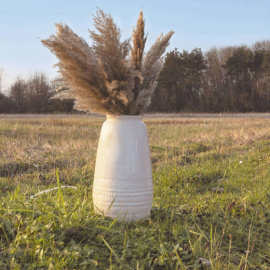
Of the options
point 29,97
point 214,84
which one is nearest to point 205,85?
point 214,84

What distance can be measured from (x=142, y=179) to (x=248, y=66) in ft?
109

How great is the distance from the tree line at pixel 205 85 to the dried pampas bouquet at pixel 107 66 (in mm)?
28993

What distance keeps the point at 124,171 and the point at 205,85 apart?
32393 mm

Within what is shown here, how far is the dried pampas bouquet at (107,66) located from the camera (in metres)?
2.20

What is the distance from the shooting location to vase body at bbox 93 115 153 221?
2273 mm

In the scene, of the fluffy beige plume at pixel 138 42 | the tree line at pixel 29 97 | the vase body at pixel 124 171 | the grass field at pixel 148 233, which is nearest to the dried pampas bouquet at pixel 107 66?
the fluffy beige plume at pixel 138 42

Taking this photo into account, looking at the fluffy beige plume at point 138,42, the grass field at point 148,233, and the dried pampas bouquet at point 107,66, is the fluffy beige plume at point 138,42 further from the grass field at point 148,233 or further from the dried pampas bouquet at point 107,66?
the grass field at point 148,233

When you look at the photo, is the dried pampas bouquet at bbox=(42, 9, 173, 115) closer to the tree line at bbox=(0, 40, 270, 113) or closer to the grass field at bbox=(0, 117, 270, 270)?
the grass field at bbox=(0, 117, 270, 270)

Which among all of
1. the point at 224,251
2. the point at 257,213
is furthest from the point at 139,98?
the point at 257,213

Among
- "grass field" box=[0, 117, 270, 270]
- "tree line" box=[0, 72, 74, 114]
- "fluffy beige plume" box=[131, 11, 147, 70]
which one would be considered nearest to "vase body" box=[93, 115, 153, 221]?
"grass field" box=[0, 117, 270, 270]

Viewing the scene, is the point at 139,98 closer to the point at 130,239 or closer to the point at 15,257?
the point at 130,239

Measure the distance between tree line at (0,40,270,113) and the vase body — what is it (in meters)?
29.1

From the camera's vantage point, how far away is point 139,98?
91.7 inches

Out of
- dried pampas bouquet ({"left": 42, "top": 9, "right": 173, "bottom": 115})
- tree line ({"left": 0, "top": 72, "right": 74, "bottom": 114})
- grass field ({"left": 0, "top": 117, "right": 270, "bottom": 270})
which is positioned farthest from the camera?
tree line ({"left": 0, "top": 72, "right": 74, "bottom": 114})
